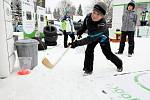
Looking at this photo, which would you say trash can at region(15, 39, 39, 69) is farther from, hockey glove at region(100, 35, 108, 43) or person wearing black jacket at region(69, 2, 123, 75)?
hockey glove at region(100, 35, 108, 43)

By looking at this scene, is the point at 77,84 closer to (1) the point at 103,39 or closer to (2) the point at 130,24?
(1) the point at 103,39

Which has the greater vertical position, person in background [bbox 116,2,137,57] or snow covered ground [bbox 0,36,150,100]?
person in background [bbox 116,2,137,57]

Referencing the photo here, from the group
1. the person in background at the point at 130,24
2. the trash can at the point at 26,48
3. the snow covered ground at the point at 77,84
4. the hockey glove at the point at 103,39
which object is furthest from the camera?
the person in background at the point at 130,24

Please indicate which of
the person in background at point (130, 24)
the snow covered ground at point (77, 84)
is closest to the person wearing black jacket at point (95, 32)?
the snow covered ground at point (77, 84)

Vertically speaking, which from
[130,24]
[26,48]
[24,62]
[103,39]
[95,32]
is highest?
[130,24]

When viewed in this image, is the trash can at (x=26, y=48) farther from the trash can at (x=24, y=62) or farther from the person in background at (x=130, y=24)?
the person in background at (x=130, y=24)

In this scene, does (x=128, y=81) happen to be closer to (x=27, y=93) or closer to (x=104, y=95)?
(x=104, y=95)

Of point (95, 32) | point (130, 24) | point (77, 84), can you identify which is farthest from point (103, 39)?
point (130, 24)

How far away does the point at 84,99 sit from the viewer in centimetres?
296

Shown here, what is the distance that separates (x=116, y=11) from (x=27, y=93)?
15952 millimetres

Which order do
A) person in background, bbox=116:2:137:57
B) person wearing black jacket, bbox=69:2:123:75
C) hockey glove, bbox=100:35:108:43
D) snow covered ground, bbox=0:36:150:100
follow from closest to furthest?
snow covered ground, bbox=0:36:150:100, person wearing black jacket, bbox=69:2:123:75, hockey glove, bbox=100:35:108:43, person in background, bbox=116:2:137:57

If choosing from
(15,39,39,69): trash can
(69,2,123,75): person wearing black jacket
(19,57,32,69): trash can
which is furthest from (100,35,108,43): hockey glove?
(19,57,32,69): trash can

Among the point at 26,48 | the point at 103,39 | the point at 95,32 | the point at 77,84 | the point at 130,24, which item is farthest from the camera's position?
the point at 130,24

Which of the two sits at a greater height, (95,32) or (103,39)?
(95,32)
